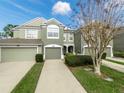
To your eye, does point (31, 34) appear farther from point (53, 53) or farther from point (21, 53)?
point (53, 53)

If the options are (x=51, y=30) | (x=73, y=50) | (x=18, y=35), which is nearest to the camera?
(x=51, y=30)

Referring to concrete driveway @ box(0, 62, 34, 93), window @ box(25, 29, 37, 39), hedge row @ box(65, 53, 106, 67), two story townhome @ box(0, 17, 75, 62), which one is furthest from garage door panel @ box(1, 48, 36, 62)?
concrete driveway @ box(0, 62, 34, 93)

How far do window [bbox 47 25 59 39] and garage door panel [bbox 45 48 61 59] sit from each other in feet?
7.10

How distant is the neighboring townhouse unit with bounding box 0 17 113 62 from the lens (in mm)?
25016

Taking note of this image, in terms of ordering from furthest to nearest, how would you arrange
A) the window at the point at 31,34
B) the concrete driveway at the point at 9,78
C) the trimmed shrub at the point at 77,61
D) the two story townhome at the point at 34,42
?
the window at the point at 31,34
the two story townhome at the point at 34,42
the trimmed shrub at the point at 77,61
the concrete driveway at the point at 9,78

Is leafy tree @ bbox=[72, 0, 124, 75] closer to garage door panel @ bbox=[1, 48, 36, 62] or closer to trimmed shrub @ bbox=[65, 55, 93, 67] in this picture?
trimmed shrub @ bbox=[65, 55, 93, 67]

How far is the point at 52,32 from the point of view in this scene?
27.7 m

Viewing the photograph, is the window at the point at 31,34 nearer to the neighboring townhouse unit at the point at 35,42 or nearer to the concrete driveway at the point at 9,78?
the neighboring townhouse unit at the point at 35,42

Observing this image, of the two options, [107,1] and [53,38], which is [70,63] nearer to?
[107,1]

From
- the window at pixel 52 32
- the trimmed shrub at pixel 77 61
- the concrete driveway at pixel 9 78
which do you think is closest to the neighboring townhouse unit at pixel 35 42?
the window at pixel 52 32

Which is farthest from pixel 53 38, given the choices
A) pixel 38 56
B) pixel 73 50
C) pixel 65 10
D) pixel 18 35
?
pixel 73 50

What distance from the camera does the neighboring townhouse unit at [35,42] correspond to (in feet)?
82.1

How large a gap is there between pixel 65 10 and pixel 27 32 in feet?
40.8

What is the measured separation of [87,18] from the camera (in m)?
14.9
